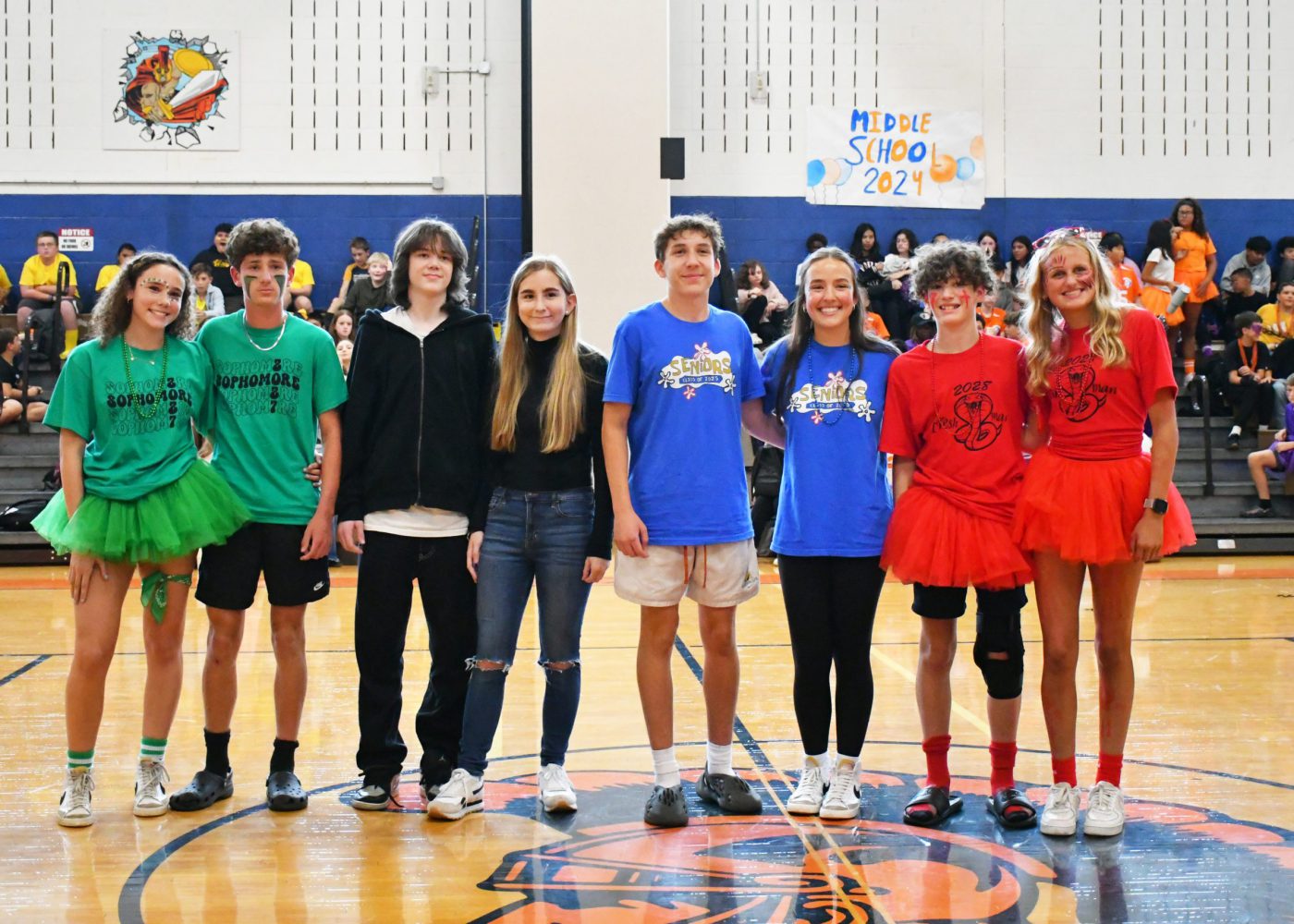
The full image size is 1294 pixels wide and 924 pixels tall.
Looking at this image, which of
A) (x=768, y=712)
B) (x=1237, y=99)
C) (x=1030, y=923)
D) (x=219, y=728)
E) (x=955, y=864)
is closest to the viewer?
(x=1030, y=923)

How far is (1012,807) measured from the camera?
10.5ft

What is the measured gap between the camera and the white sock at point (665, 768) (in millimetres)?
3301

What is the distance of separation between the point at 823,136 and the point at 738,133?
76 cm

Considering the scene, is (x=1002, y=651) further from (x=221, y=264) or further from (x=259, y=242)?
(x=221, y=264)

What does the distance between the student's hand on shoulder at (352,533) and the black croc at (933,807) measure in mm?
1519

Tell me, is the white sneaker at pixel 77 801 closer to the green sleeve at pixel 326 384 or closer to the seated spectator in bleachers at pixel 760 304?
the green sleeve at pixel 326 384

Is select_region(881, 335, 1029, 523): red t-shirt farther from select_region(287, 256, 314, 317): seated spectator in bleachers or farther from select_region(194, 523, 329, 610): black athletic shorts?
select_region(287, 256, 314, 317): seated spectator in bleachers

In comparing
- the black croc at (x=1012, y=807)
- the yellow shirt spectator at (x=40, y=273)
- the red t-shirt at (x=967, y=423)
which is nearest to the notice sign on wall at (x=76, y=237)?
the yellow shirt spectator at (x=40, y=273)

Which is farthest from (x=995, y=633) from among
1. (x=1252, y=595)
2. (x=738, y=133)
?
(x=738, y=133)

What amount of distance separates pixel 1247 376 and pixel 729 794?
8.08 meters

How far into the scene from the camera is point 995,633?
10.8 feet

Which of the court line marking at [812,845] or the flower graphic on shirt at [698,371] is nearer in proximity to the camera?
the court line marking at [812,845]

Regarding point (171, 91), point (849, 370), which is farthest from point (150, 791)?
point (171, 91)

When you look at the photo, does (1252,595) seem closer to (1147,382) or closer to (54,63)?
(1147,382)
